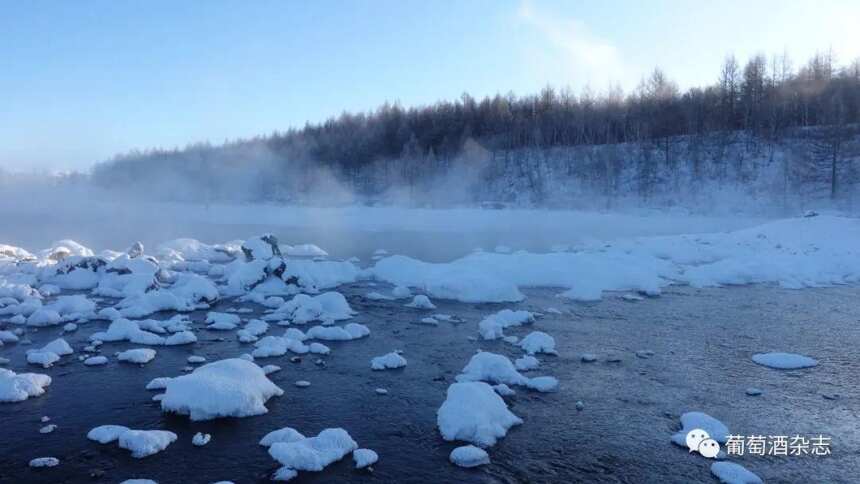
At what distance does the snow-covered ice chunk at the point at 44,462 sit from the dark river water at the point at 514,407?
81mm

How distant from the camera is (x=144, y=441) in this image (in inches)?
242

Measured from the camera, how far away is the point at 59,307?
40.6ft

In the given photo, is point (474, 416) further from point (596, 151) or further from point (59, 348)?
point (596, 151)

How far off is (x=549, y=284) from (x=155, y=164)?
90.8m

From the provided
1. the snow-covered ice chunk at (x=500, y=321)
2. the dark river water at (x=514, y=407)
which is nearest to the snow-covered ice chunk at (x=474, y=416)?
the dark river water at (x=514, y=407)

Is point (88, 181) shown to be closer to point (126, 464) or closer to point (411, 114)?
point (411, 114)

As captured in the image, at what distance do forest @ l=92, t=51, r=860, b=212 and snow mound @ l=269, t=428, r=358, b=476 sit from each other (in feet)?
134

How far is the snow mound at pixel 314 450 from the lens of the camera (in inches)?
229

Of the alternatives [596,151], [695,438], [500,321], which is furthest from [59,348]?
[596,151]

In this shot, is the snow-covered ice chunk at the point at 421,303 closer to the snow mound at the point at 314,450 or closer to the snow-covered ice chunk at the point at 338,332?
the snow-covered ice chunk at the point at 338,332

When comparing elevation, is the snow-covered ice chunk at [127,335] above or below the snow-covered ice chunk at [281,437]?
above

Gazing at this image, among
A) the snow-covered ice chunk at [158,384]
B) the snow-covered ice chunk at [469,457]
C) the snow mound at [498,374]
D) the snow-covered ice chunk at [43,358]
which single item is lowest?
the snow-covered ice chunk at [469,457]

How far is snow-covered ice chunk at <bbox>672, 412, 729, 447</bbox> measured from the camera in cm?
648

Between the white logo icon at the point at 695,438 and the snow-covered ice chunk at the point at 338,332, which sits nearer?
the white logo icon at the point at 695,438
